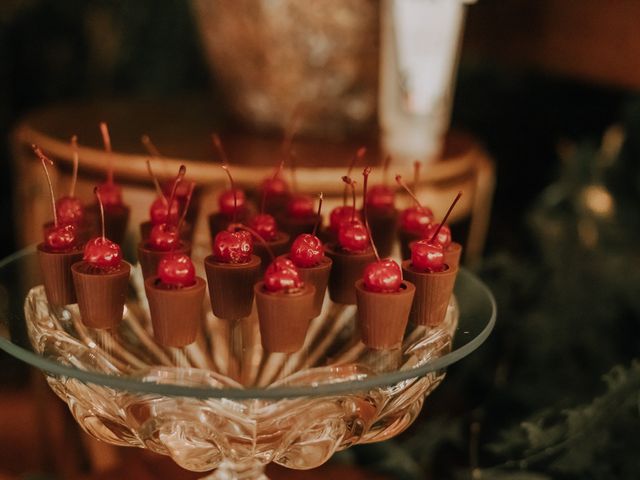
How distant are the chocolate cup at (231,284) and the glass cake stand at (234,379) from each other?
7 centimetres

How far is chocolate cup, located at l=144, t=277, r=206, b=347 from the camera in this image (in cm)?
73

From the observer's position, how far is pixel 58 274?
789 millimetres

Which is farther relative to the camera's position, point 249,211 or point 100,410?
point 249,211

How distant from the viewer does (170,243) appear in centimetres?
82

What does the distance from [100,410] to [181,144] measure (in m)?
0.71

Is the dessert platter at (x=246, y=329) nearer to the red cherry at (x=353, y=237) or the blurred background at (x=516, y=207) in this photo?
the red cherry at (x=353, y=237)

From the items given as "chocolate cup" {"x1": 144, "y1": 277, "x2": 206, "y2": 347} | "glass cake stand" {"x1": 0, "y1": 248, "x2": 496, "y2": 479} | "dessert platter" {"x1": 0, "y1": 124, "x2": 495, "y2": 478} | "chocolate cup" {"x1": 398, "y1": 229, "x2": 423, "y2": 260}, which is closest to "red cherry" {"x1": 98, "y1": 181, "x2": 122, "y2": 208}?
"dessert platter" {"x1": 0, "y1": 124, "x2": 495, "y2": 478}

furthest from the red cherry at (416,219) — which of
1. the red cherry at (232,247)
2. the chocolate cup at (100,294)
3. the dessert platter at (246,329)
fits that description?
the chocolate cup at (100,294)

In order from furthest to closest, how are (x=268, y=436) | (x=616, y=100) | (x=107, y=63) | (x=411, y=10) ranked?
(x=107, y=63) → (x=616, y=100) → (x=411, y=10) → (x=268, y=436)

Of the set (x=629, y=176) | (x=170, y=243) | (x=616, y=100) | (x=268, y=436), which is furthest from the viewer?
(x=616, y=100)

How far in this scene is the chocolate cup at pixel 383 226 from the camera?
92 centimetres

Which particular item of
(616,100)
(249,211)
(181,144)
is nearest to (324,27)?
(181,144)

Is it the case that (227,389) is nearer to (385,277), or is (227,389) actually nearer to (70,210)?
(385,277)

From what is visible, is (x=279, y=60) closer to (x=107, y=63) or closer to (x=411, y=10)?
(x=411, y=10)
